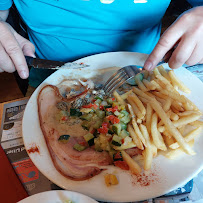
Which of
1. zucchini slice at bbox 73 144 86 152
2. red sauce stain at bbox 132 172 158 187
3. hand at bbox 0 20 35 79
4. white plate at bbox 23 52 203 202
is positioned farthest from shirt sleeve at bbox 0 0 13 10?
red sauce stain at bbox 132 172 158 187

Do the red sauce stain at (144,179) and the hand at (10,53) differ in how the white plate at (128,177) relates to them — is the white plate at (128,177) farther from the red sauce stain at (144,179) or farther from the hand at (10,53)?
the hand at (10,53)

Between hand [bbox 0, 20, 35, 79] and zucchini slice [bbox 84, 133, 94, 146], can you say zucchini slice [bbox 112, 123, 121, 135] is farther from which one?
hand [bbox 0, 20, 35, 79]

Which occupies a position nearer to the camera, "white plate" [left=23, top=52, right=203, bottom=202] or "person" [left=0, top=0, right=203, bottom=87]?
"white plate" [left=23, top=52, right=203, bottom=202]

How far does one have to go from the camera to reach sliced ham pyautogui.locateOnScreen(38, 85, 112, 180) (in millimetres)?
1291

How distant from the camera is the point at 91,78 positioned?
1993mm

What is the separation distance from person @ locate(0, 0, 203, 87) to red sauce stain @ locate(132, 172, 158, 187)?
30.7 inches

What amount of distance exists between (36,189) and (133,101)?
0.99 meters

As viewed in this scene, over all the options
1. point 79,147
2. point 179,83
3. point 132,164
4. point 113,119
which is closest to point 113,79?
point 113,119

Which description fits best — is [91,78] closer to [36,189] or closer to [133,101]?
[133,101]

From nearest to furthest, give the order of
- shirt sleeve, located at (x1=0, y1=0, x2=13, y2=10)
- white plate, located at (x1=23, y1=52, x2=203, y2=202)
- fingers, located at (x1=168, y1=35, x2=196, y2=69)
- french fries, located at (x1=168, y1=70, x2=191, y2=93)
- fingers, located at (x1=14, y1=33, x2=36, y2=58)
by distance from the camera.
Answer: white plate, located at (x1=23, y1=52, x2=203, y2=202)
fingers, located at (x1=168, y1=35, x2=196, y2=69)
french fries, located at (x1=168, y1=70, x2=191, y2=93)
fingers, located at (x1=14, y1=33, x2=36, y2=58)
shirt sleeve, located at (x1=0, y1=0, x2=13, y2=10)

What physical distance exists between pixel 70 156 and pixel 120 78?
0.78 m

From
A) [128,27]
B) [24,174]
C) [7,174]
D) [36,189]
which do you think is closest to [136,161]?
[36,189]

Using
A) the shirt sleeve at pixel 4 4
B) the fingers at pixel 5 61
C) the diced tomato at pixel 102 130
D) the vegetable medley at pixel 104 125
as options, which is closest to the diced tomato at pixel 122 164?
the vegetable medley at pixel 104 125

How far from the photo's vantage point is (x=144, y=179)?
3.99ft
